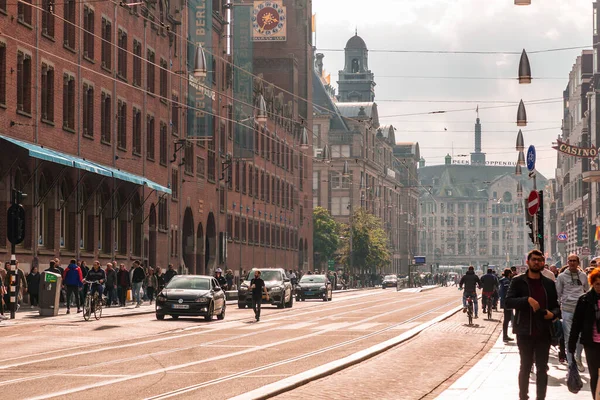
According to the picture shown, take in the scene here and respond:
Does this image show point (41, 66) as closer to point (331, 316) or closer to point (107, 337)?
point (331, 316)

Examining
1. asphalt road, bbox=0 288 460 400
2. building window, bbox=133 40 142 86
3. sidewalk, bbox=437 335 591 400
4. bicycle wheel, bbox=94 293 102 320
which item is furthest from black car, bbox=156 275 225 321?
building window, bbox=133 40 142 86

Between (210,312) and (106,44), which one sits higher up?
(106,44)

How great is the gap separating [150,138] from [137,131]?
2.32 m

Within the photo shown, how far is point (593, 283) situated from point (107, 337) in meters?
17.2

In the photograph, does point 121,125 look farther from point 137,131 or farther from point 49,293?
point 49,293

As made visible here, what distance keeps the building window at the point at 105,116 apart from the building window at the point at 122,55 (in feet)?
6.22

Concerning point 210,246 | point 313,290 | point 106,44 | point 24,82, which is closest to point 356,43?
point 210,246

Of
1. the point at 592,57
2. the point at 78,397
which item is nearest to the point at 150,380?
the point at 78,397

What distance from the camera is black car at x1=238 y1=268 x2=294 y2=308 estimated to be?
173 feet

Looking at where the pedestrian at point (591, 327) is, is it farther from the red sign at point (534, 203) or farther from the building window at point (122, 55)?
the building window at point (122, 55)

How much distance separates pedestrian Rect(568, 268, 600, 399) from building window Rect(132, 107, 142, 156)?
47967 millimetres

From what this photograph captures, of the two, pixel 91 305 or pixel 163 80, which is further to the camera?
pixel 163 80

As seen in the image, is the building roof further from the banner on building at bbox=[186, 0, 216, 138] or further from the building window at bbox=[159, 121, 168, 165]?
the building window at bbox=[159, 121, 168, 165]

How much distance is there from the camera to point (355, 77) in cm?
18538
